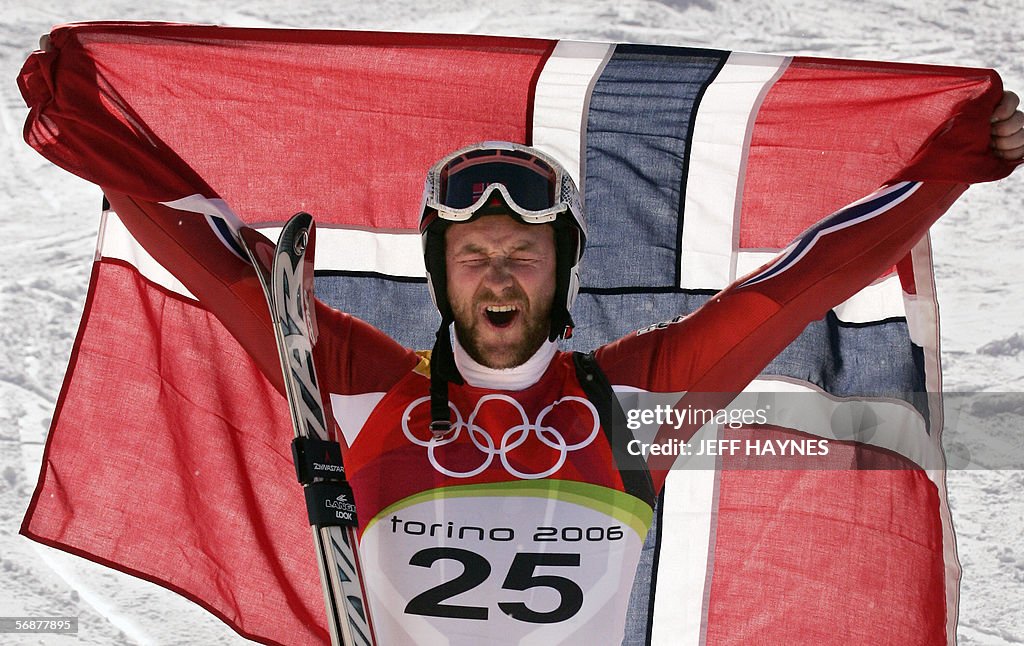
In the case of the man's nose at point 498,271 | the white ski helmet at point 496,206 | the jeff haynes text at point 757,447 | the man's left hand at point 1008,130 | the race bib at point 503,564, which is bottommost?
the race bib at point 503,564

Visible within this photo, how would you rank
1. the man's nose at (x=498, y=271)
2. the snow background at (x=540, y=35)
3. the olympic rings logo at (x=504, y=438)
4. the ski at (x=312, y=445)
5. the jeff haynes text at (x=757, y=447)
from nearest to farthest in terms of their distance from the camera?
1. the ski at (x=312, y=445)
2. the olympic rings logo at (x=504, y=438)
3. the man's nose at (x=498, y=271)
4. the jeff haynes text at (x=757, y=447)
5. the snow background at (x=540, y=35)

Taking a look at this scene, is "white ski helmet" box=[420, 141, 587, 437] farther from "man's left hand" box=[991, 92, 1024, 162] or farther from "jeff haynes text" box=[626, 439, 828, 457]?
"man's left hand" box=[991, 92, 1024, 162]

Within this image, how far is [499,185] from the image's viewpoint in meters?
4.18

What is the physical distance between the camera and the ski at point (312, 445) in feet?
11.6

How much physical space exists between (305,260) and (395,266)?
85cm

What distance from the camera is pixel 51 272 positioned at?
859 cm

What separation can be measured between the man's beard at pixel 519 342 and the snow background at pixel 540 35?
10.1ft

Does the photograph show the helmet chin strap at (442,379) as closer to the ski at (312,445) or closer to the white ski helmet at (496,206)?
the white ski helmet at (496,206)

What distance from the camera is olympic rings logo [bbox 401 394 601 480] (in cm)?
407

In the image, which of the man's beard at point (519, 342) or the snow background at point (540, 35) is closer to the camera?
Answer: the man's beard at point (519, 342)

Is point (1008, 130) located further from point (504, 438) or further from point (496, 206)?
point (504, 438)

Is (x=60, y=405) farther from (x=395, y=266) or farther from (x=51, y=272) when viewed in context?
(x=51, y=272)

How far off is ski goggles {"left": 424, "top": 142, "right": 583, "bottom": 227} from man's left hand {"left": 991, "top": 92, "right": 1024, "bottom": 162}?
1.20 metres

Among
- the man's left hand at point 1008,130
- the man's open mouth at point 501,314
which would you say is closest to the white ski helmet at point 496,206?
the man's open mouth at point 501,314
